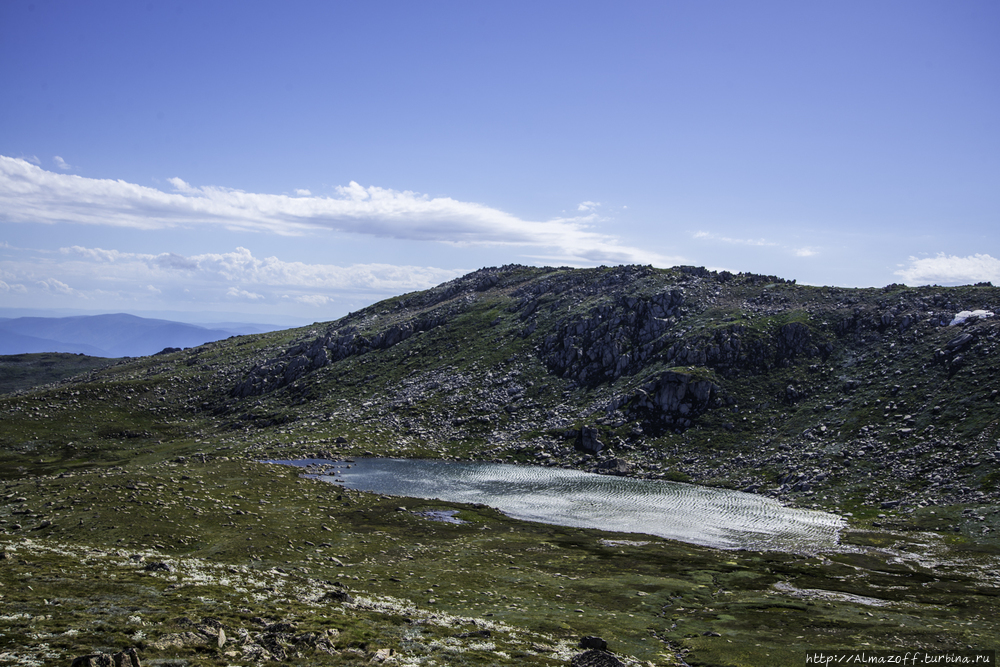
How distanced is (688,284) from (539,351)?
53.4m

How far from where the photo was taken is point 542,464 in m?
123

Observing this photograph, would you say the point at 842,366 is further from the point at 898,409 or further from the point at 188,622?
the point at 188,622

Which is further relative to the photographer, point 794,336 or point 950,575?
point 794,336

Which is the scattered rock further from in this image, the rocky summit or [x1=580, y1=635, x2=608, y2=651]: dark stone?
[x1=580, y1=635, x2=608, y2=651]: dark stone

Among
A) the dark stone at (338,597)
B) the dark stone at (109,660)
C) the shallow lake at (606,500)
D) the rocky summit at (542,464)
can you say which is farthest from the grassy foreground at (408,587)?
the shallow lake at (606,500)

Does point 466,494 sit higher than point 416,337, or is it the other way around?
point 416,337

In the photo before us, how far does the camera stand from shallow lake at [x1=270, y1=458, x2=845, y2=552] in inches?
3105

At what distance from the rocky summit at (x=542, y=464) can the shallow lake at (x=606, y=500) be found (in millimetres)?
4615

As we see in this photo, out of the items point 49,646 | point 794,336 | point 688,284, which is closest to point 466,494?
point 49,646

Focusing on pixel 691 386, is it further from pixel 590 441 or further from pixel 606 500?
pixel 606 500

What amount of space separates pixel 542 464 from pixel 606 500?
27.7 metres

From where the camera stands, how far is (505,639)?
35.8 m

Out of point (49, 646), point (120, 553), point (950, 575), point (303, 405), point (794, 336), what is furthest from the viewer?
point (303, 405)

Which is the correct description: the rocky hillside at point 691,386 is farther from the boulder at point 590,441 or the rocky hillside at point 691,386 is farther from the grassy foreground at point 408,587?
the grassy foreground at point 408,587
